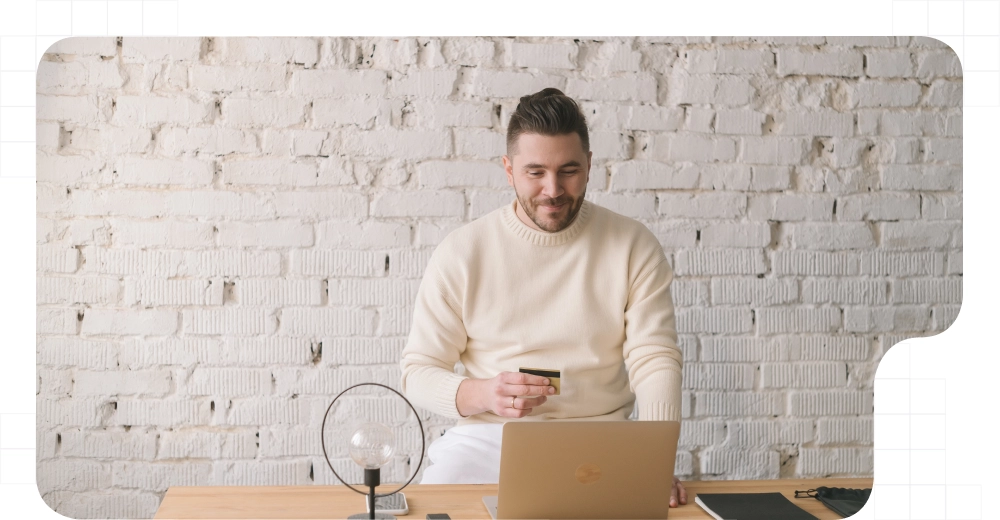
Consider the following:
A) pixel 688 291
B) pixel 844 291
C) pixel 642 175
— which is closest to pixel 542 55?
pixel 642 175

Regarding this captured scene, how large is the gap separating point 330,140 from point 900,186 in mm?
1580

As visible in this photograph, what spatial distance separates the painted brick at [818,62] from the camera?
237cm

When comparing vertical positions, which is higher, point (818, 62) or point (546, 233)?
point (818, 62)

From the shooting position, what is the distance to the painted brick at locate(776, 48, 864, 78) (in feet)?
7.76

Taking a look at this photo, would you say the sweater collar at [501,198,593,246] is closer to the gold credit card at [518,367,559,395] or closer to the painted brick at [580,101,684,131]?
the painted brick at [580,101,684,131]

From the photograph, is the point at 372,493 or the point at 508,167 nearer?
the point at 372,493

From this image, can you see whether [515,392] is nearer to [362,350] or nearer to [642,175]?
[362,350]

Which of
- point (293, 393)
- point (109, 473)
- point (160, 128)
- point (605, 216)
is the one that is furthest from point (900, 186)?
point (109, 473)

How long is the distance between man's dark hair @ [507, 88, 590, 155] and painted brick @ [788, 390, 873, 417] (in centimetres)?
99

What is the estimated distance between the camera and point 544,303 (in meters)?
2.14

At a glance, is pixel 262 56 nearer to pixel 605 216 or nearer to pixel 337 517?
pixel 605 216

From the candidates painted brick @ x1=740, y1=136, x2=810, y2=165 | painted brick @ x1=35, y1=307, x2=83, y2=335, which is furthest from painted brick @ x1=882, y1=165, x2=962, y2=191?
painted brick @ x1=35, y1=307, x2=83, y2=335

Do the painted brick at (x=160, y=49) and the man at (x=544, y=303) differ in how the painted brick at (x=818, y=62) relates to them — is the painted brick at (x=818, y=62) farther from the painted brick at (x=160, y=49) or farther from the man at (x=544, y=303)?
the painted brick at (x=160, y=49)

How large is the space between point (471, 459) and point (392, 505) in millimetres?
517
